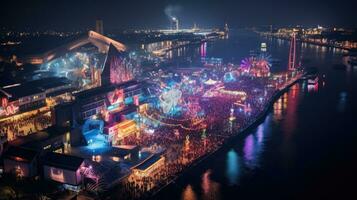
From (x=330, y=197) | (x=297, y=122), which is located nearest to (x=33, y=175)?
(x=330, y=197)

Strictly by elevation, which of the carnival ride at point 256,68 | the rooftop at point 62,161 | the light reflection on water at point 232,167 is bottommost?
the light reflection on water at point 232,167

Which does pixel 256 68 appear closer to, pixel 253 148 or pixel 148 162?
pixel 253 148

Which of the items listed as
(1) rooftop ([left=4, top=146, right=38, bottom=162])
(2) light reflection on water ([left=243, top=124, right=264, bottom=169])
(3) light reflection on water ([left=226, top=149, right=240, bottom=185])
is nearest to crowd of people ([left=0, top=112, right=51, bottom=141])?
(1) rooftop ([left=4, top=146, right=38, bottom=162])

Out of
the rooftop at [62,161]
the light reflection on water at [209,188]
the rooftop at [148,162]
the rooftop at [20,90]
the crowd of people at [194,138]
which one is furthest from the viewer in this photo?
the rooftop at [20,90]

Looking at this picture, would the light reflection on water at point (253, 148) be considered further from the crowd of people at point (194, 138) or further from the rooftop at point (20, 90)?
the rooftop at point (20, 90)

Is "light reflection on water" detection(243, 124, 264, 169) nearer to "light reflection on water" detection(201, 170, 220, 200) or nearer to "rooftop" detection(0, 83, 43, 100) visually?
"light reflection on water" detection(201, 170, 220, 200)

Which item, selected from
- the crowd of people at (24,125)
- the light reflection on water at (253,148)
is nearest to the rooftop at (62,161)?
the crowd of people at (24,125)

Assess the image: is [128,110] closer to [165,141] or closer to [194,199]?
[165,141]

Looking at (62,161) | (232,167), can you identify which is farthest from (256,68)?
(62,161)
